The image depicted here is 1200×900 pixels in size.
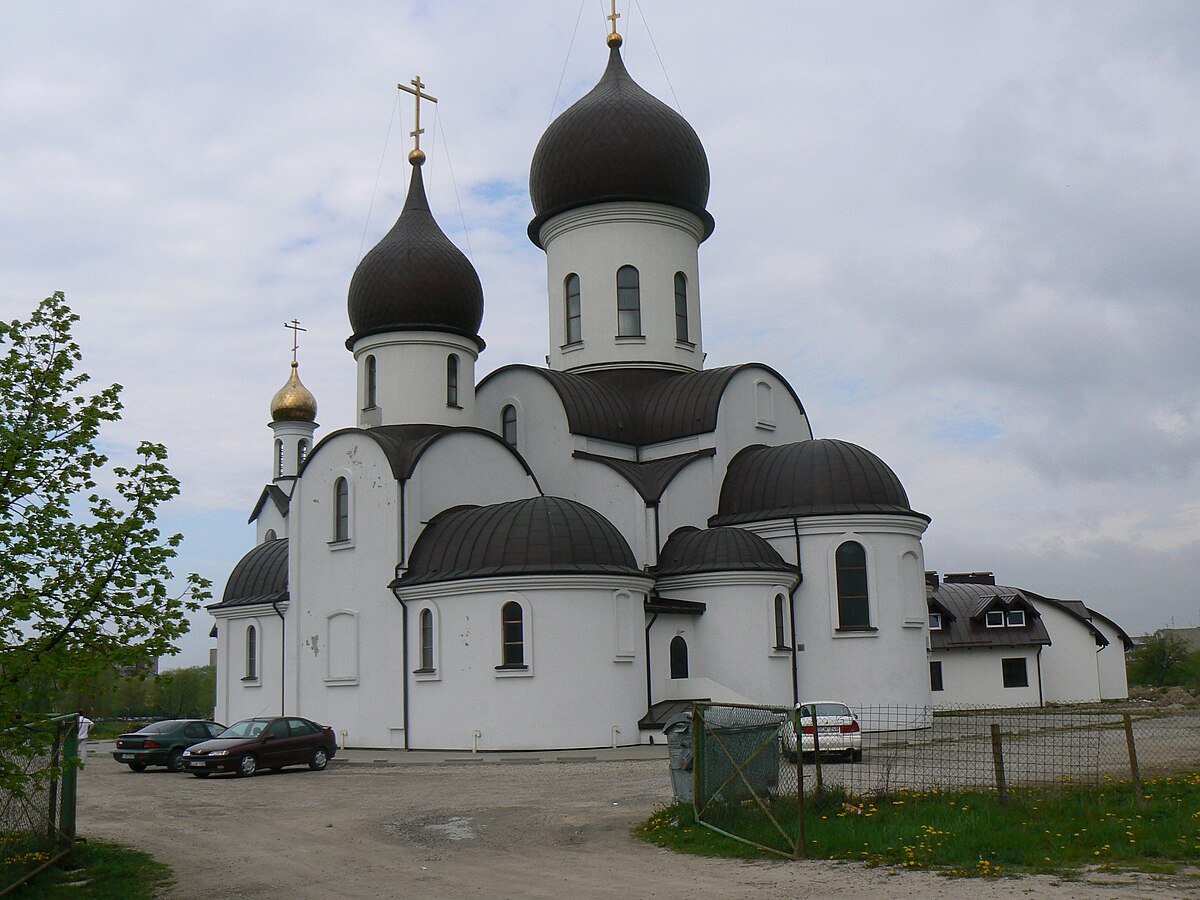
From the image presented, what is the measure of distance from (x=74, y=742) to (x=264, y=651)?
71.9 feet

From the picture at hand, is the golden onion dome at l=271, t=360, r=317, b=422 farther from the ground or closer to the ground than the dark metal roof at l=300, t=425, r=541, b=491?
farther from the ground

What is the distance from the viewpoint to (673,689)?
27.4 meters

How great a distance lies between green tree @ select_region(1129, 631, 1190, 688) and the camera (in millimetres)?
53781

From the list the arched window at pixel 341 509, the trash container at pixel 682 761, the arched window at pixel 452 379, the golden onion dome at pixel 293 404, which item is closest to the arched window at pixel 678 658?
the arched window at pixel 341 509

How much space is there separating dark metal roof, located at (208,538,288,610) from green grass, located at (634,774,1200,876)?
21952mm

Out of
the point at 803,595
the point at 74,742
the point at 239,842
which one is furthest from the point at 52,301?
the point at 803,595

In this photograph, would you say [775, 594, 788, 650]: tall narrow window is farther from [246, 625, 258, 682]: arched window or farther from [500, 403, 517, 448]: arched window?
[246, 625, 258, 682]: arched window

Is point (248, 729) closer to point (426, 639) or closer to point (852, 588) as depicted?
point (426, 639)

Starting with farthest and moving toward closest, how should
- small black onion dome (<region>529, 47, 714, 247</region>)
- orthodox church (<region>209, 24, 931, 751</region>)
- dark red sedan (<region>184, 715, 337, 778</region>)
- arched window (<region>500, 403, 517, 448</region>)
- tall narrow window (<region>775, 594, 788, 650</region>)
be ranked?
1. small black onion dome (<region>529, 47, 714, 247</region>)
2. arched window (<region>500, 403, 517, 448</region>)
3. tall narrow window (<region>775, 594, 788, 650</region>)
4. orthodox church (<region>209, 24, 931, 751</region>)
5. dark red sedan (<region>184, 715, 337, 778</region>)

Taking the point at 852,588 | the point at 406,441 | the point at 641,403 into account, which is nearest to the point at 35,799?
the point at 406,441

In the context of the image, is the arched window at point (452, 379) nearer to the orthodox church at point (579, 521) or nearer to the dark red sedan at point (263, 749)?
the orthodox church at point (579, 521)

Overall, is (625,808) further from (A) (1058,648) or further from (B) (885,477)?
(A) (1058,648)

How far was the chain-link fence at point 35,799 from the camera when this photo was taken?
895cm

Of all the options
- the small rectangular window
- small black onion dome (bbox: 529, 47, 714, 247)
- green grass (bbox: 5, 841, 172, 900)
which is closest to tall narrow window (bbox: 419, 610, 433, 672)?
small black onion dome (bbox: 529, 47, 714, 247)
